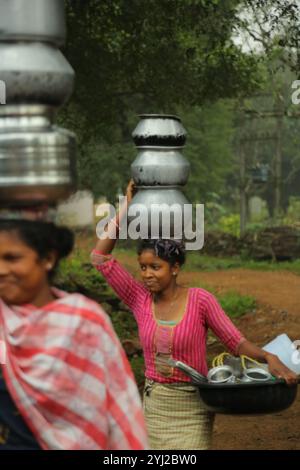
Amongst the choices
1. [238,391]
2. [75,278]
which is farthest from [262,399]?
[75,278]

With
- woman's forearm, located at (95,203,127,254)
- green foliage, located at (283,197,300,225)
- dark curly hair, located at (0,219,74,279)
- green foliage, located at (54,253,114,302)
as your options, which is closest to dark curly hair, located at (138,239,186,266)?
woman's forearm, located at (95,203,127,254)

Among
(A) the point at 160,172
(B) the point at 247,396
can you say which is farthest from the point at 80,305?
(A) the point at 160,172

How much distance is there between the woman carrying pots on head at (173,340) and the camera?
14.1ft

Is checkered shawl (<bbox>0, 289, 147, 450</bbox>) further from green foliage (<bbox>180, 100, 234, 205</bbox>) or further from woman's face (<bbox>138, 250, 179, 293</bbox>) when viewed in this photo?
green foliage (<bbox>180, 100, 234, 205</bbox>)

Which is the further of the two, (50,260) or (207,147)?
(207,147)

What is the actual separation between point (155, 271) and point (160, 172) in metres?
0.45

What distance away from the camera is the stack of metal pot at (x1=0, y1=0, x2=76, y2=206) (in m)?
2.64

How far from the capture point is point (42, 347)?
2.62 meters

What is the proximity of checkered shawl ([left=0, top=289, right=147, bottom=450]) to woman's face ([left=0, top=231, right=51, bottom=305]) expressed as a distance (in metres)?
0.03

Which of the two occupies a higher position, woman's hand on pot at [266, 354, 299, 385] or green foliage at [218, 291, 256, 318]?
woman's hand on pot at [266, 354, 299, 385]

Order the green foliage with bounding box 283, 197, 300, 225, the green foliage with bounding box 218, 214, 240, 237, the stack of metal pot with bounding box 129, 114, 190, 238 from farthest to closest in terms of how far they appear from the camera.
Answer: the green foliage with bounding box 218, 214, 240, 237
the green foliage with bounding box 283, 197, 300, 225
the stack of metal pot with bounding box 129, 114, 190, 238

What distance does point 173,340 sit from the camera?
428cm

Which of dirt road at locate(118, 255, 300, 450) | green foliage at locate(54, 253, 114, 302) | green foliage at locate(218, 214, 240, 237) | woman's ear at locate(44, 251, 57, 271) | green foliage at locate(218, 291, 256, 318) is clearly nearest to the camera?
woman's ear at locate(44, 251, 57, 271)

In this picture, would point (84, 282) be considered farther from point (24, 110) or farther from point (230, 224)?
point (230, 224)
